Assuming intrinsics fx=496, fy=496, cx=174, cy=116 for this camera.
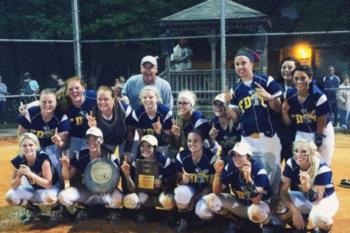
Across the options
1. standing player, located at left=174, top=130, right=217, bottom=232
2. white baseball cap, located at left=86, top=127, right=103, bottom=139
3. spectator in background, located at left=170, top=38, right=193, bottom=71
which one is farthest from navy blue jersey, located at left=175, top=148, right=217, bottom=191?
spectator in background, located at left=170, top=38, right=193, bottom=71

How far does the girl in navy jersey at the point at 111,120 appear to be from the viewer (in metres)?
5.60

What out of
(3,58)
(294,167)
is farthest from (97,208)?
(3,58)

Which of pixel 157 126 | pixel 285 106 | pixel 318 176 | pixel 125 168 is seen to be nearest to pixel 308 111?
pixel 285 106

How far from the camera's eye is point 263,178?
15.8 ft

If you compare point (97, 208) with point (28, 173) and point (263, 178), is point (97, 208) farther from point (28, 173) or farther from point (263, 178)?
point (263, 178)

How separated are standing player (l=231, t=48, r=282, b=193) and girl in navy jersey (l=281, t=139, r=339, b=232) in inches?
13.4

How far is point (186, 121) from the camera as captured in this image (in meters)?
5.59

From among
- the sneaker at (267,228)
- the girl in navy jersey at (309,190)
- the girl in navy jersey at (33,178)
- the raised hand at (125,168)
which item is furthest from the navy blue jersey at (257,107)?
the girl in navy jersey at (33,178)

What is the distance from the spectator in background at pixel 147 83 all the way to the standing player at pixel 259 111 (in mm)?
1392

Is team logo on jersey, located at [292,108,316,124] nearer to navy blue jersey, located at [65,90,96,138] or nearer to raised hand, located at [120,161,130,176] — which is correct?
raised hand, located at [120,161,130,176]

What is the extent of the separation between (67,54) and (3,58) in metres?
2.34

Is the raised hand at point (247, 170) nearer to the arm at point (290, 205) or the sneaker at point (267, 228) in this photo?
the arm at point (290, 205)

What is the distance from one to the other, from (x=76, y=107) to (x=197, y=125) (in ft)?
4.80

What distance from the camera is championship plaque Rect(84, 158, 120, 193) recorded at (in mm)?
5527
